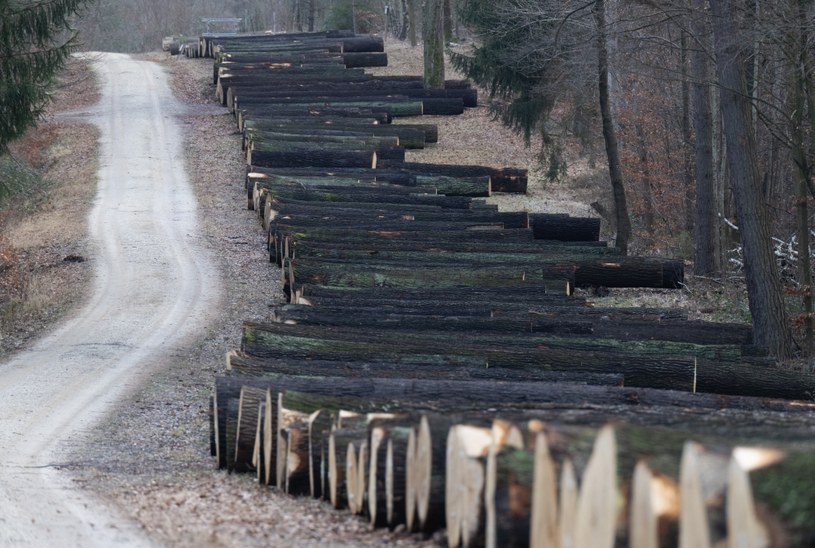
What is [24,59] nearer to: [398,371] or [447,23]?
[398,371]

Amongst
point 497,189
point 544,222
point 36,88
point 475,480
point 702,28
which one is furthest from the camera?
point 497,189

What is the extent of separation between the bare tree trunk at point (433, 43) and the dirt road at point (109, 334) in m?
9.57

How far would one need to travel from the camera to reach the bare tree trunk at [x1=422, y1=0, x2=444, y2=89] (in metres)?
35.8

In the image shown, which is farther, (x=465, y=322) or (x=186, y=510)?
(x=465, y=322)

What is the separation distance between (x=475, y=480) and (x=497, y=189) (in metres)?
24.0

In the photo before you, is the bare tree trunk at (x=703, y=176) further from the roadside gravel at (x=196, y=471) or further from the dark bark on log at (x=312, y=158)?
the dark bark on log at (x=312, y=158)

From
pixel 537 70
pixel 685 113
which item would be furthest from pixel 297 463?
pixel 537 70

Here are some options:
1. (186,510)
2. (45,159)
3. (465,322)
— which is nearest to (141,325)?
(465,322)

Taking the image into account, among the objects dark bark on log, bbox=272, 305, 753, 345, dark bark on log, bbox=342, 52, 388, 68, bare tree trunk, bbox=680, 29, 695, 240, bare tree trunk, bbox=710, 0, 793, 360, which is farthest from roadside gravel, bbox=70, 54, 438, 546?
dark bark on log, bbox=342, 52, 388, 68

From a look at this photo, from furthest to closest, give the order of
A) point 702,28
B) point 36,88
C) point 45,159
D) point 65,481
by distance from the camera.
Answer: point 45,159
point 702,28
point 36,88
point 65,481

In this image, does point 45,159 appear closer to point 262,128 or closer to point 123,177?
point 123,177

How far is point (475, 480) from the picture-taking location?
20.1ft

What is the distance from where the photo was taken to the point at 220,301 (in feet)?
64.7

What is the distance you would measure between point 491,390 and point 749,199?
25.4 ft
